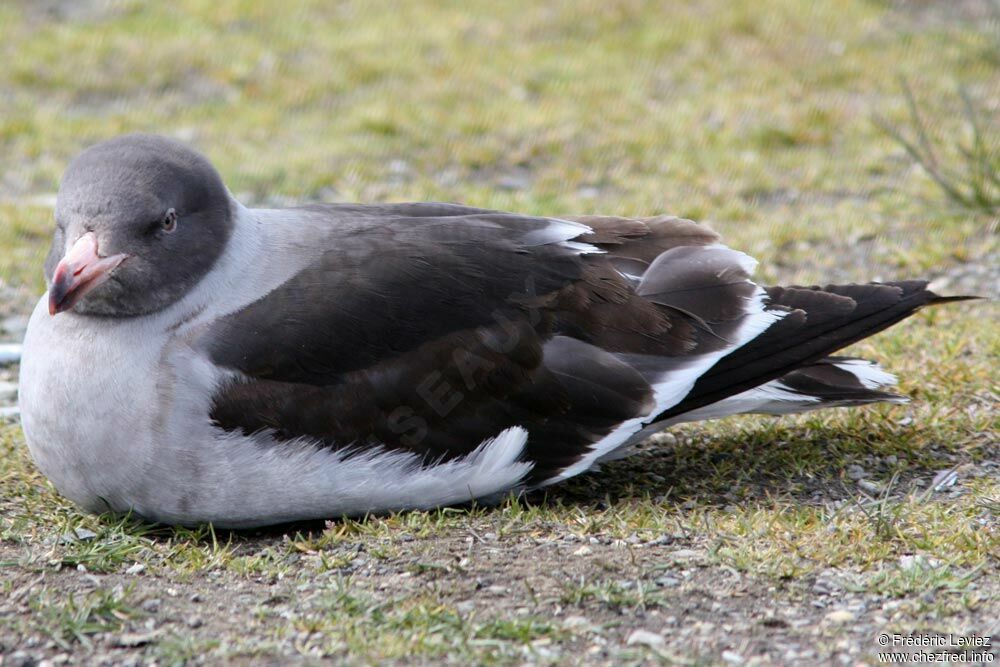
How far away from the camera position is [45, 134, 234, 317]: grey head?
13.9ft

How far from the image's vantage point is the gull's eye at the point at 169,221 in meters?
4.38

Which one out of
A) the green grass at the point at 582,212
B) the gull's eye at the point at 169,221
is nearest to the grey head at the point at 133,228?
the gull's eye at the point at 169,221

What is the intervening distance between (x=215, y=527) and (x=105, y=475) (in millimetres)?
398

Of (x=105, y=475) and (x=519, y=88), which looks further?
(x=519, y=88)

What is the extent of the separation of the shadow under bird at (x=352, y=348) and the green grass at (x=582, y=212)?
0.20m

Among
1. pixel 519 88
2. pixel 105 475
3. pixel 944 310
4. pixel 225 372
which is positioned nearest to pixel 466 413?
pixel 225 372

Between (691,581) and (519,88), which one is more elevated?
(519,88)

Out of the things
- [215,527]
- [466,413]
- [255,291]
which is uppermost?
[255,291]

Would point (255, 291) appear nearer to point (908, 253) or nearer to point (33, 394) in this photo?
point (33, 394)

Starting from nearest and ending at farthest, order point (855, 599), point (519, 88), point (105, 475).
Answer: point (855, 599)
point (105, 475)
point (519, 88)

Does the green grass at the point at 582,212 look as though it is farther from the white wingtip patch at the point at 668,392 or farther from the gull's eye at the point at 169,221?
the gull's eye at the point at 169,221

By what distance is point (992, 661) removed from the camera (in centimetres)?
336

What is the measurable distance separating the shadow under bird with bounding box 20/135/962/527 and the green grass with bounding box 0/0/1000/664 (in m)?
0.20

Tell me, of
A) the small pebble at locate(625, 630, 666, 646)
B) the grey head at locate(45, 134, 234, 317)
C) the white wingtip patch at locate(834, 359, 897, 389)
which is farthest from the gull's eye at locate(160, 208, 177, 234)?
the white wingtip patch at locate(834, 359, 897, 389)
